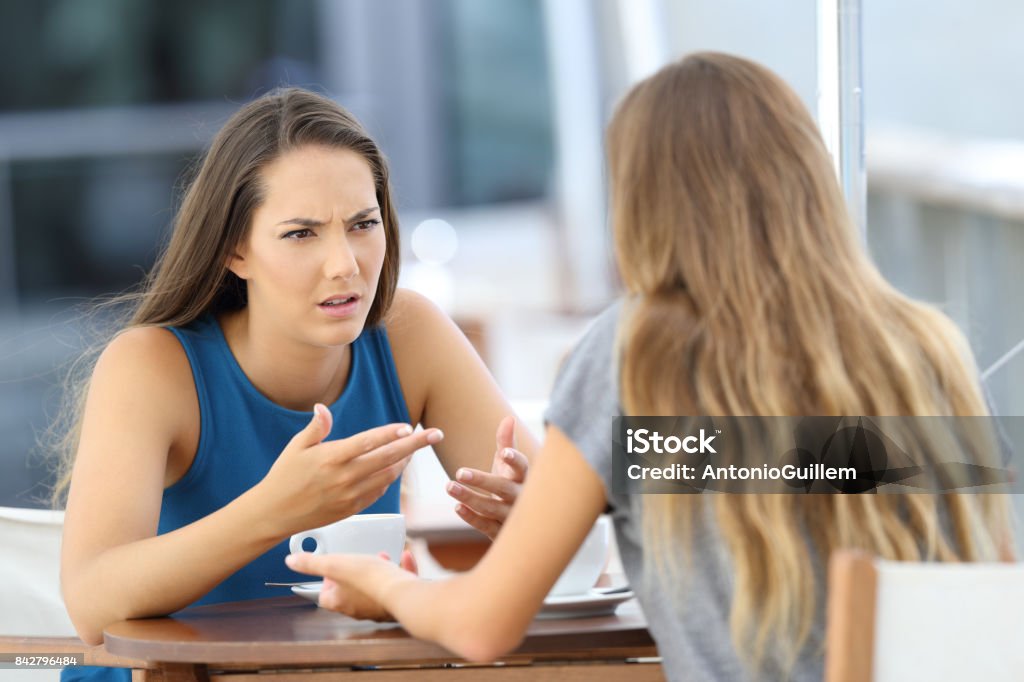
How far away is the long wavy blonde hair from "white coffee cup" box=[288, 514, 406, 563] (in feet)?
1.29

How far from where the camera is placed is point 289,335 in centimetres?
180

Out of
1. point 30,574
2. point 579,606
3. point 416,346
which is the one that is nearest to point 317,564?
point 579,606

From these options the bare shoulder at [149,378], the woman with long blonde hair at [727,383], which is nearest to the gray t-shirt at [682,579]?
the woman with long blonde hair at [727,383]

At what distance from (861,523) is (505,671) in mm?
387

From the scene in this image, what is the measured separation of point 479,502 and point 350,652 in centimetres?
38

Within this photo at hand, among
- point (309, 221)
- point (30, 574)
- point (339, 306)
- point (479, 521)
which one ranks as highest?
point (309, 221)

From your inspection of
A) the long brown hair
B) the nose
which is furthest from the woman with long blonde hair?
the long brown hair

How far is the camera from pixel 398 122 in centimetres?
802

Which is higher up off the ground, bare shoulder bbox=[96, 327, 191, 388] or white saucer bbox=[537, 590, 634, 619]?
bare shoulder bbox=[96, 327, 191, 388]

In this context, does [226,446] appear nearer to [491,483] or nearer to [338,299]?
[338,299]

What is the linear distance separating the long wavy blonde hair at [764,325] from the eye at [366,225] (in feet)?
1.92

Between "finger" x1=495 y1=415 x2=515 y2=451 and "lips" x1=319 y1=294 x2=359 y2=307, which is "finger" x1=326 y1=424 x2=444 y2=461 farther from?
"lips" x1=319 y1=294 x2=359 y2=307

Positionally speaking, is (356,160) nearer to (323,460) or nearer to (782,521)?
(323,460)

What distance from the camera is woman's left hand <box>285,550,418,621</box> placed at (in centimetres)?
130
